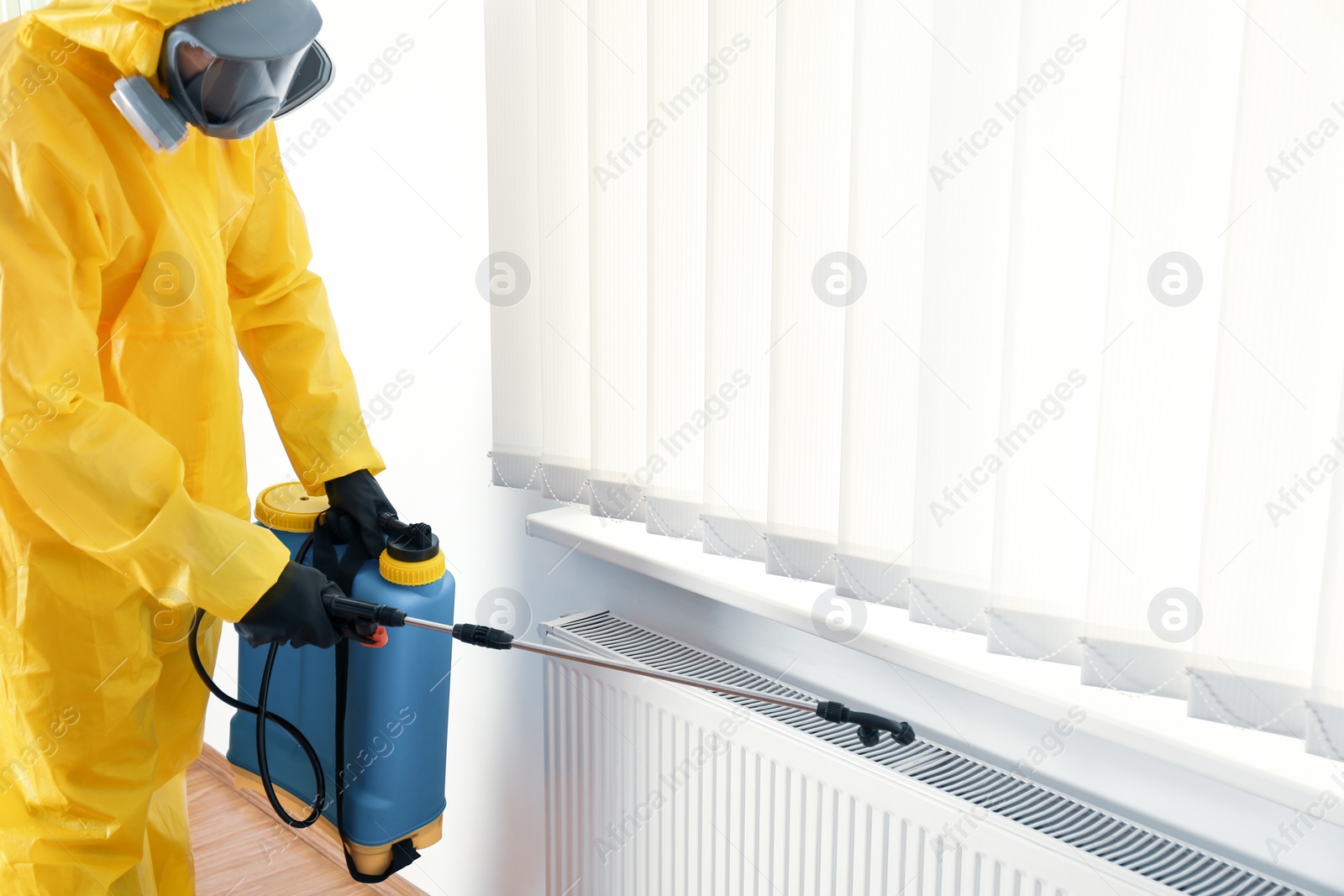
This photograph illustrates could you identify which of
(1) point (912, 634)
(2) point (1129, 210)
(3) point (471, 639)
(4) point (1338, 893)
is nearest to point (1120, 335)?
(2) point (1129, 210)

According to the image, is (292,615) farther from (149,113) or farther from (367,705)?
(149,113)

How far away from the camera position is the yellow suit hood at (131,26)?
1.00m

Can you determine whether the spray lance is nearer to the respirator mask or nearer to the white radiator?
the white radiator

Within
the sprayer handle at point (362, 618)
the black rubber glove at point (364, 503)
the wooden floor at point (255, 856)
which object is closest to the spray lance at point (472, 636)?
the sprayer handle at point (362, 618)

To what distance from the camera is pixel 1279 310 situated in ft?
2.82

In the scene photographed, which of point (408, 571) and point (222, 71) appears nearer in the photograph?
point (222, 71)

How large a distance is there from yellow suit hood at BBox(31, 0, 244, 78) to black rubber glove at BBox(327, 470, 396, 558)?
1.81 ft

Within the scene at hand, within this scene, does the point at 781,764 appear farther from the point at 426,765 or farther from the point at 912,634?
the point at 426,765

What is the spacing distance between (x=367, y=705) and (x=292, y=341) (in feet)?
1.65

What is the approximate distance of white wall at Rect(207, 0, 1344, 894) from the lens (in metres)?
1.61

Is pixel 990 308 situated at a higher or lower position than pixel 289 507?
higher

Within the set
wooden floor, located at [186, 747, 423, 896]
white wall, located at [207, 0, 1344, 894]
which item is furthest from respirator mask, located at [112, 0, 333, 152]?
wooden floor, located at [186, 747, 423, 896]

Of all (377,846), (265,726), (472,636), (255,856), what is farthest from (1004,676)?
(255,856)

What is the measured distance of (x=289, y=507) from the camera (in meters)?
1.40
